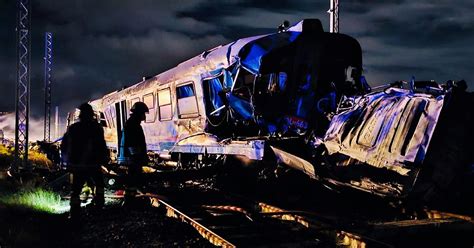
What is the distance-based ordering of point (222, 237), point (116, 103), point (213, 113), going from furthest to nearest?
point (116, 103) < point (213, 113) < point (222, 237)

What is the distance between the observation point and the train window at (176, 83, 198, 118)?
1072 centimetres

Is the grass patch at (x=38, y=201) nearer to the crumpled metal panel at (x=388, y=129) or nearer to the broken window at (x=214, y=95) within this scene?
the broken window at (x=214, y=95)

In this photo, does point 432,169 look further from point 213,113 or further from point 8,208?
point 8,208

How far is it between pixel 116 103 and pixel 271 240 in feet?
40.5

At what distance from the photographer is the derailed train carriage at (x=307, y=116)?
21.1ft

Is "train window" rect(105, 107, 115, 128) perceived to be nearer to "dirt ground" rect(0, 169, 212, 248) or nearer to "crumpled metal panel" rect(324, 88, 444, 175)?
"dirt ground" rect(0, 169, 212, 248)

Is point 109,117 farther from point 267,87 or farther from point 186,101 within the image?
point 267,87

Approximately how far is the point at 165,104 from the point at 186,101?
55.0 inches

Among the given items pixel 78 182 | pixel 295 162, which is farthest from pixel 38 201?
pixel 295 162

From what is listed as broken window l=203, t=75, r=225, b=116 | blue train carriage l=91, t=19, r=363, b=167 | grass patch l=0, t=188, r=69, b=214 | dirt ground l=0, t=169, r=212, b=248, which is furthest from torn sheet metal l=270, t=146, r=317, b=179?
grass patch l=0, t=188, r=69, b=214

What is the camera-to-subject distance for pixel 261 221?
6934 millimetres

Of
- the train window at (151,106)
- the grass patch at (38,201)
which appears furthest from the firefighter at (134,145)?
the train window at (151,106)

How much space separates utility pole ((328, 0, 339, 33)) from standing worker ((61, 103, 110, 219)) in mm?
9764

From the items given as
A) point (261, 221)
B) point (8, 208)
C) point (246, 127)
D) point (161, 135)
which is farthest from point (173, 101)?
point (261, 221)
